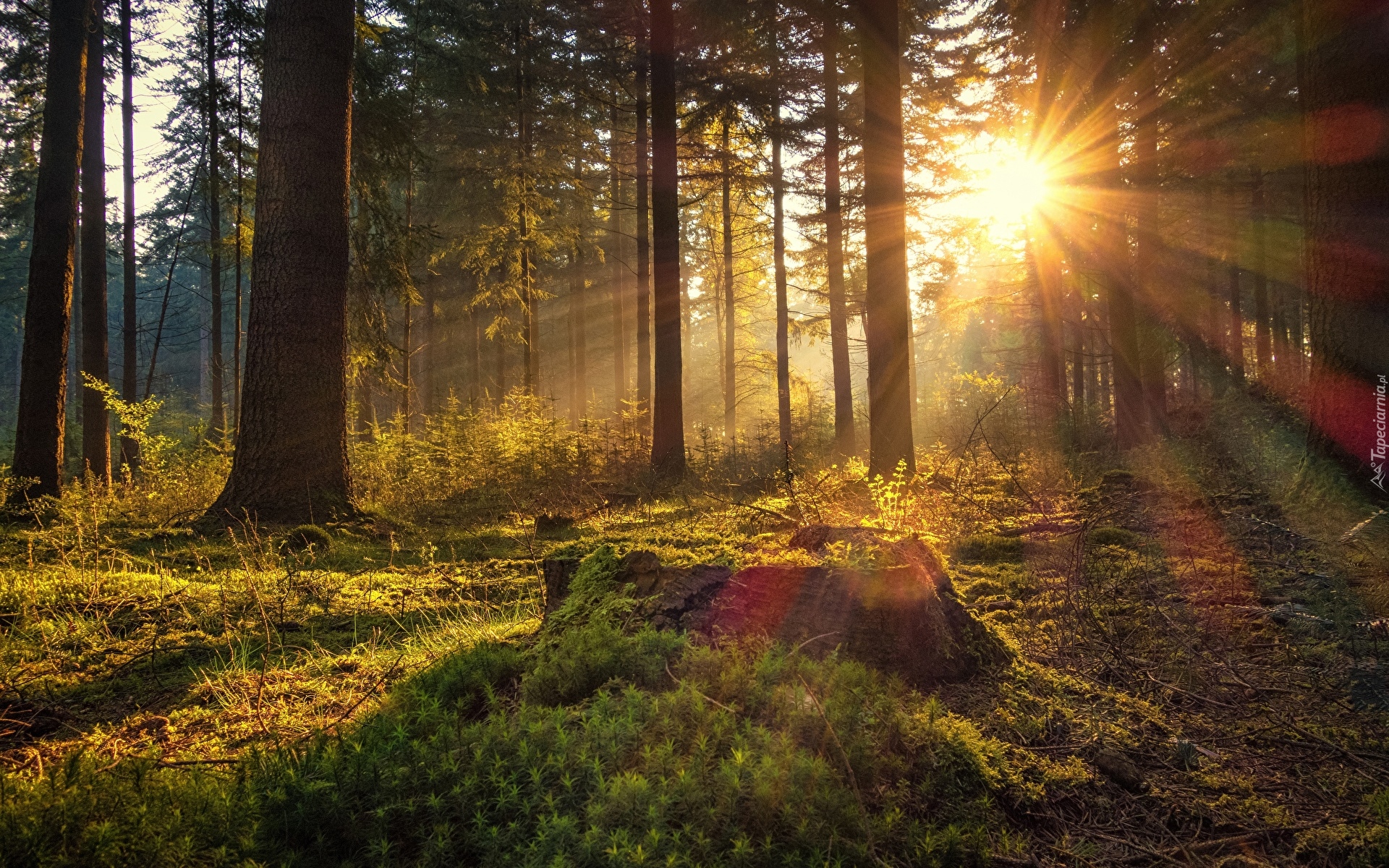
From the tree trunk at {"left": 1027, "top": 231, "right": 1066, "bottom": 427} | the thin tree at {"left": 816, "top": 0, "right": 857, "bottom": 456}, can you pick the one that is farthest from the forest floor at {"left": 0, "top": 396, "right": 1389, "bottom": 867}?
the tree trunk at {"left": 1027, "top": 231, "right": 1066, "bottom": 427}

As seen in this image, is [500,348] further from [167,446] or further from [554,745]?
[554,745]

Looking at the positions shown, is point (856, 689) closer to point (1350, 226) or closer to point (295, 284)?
point (1350, 226)

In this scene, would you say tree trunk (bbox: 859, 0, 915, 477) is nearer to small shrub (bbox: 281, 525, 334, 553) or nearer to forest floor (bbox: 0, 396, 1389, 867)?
forest floor (bbox: 0, 396, 1389, 867)

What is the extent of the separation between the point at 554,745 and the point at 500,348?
2476cm

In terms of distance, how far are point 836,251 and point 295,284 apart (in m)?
12.9

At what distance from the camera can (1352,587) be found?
12.5 feet

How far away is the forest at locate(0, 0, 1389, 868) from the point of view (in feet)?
6.13

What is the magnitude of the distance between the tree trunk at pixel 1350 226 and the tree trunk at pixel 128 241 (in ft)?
60.6

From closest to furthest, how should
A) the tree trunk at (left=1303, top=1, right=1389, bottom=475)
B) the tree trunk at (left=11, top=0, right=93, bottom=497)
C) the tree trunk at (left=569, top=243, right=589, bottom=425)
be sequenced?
the tree trunk at (left=1303, top=1, right=1389, bottom=475) < the tree trunk at (left=11, top=0, right=93, bottom=497) < the tree trunk at (left=569, top=243, right=589, bottom=425)

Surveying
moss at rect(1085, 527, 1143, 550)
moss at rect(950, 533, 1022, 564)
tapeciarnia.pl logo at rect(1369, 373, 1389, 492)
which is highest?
tapeciarnia.pl logo at rect(1369, 373, 1389, 492)

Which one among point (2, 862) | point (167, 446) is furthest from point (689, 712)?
point (167, 446)

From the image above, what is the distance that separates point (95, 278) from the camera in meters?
12.3

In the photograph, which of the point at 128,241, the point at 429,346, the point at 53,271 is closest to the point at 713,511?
the point at 53,271

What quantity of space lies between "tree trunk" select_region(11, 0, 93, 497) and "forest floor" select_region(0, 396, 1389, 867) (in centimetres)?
308
